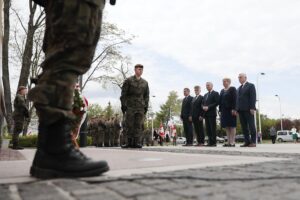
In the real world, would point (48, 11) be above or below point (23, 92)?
below

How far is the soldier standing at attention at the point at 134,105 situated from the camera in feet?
32.5

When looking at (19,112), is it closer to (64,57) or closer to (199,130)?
(199,130)

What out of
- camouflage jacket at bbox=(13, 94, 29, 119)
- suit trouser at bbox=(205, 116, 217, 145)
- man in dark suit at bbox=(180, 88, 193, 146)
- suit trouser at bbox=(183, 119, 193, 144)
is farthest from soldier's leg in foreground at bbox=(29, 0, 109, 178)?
suit trouser at bbox=(183, 119, 193, 144)

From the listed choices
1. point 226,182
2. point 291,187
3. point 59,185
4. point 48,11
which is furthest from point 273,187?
point 48,11

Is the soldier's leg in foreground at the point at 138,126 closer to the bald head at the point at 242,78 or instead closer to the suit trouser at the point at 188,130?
the bald head at the point at 242,78

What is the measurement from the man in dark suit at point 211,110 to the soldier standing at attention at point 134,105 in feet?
7.97

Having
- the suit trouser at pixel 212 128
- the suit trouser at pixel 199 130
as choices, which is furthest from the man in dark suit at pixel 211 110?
the suit trouser at pixel 199 130

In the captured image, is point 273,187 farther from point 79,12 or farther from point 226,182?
point 79,12

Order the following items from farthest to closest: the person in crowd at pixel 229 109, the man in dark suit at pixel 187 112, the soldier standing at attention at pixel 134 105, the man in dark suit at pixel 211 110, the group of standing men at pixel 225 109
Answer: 1. the man in dark suit at pixel 187 112
2. the man in dark suit at pixel 211 110
3. the person in crowd at pixel 229 109
4. the group of standing men at pixel 225 109
5. the soldier standing at attention at pixel 134 105

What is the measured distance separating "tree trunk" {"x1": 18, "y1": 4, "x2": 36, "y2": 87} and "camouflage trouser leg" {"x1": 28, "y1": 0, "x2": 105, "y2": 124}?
20.3 metres

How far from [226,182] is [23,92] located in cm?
1064

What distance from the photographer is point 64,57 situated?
7.94 feet

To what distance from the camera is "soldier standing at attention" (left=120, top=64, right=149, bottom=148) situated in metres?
9.91

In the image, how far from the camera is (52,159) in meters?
2.45
